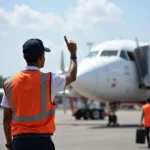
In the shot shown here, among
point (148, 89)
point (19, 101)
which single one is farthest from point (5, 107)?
point (148, 89)

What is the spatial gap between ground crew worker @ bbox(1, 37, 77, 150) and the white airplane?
850 inches

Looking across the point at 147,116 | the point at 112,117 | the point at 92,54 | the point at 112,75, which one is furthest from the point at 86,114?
the point at 147,116

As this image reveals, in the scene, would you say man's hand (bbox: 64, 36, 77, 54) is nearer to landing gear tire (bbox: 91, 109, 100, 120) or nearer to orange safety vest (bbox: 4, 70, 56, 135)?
orange safety vest (bbox: 4, 70, 56, 135)

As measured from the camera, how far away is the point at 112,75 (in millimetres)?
27172

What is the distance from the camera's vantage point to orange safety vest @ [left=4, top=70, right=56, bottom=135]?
5.11 m

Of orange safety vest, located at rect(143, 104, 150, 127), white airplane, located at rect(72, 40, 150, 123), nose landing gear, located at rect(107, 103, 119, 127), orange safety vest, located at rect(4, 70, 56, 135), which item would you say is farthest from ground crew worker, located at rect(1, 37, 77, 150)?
nose landing gear, located at rect(107, 103, 119, 127)

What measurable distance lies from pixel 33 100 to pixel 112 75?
22.2 m

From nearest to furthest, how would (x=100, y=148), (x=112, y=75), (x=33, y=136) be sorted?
1. (x=33, y=136)
2. (x=100, y=148)
3. (x=112, y=75)

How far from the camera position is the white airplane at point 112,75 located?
88.5 feet

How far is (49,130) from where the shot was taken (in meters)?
5.17

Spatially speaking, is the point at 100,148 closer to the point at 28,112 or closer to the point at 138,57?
the point at 28,112

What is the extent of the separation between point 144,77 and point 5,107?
2329cm

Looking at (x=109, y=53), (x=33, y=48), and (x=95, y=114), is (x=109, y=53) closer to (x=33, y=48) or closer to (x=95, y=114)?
(x=95, y=114)

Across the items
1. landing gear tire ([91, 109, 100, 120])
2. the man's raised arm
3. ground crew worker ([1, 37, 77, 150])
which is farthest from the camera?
landing gear tire ([91, 109, 100, 120])
